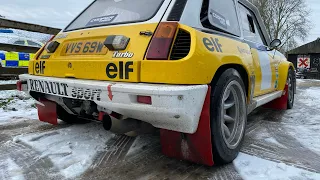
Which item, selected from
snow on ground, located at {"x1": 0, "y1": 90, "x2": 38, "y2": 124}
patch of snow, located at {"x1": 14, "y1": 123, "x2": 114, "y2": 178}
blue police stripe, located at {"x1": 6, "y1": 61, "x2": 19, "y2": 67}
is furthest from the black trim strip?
blue police stripe, located at {"x1": 6, "y1": 61, "x2": 19, "y2": 67}

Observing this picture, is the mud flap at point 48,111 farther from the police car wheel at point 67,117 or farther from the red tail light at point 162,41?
the red tail light at point 162,41

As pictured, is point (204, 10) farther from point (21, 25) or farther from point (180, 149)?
point (21, 25)

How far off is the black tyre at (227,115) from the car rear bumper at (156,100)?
24 centimetres

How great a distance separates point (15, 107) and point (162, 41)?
3.74 metres

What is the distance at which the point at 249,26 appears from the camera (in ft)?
12.4

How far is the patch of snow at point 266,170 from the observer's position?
2208 millimetres

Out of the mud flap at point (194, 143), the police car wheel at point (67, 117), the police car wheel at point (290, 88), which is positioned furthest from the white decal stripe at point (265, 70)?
the police car wheel at point (67, 117)

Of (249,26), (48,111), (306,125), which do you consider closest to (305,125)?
(306,125)

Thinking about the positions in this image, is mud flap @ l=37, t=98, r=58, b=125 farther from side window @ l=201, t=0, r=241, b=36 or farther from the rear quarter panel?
side window @ l=201, t=0, r=241, b=36

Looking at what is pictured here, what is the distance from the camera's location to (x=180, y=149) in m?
2.36

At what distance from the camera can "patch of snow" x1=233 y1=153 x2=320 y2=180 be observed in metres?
2.21

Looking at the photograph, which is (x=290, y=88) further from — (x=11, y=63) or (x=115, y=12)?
(x=11, y=63)

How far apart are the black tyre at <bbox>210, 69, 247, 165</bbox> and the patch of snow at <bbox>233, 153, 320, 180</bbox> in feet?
0.37

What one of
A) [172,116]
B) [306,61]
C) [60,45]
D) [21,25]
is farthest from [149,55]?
[306,61]
